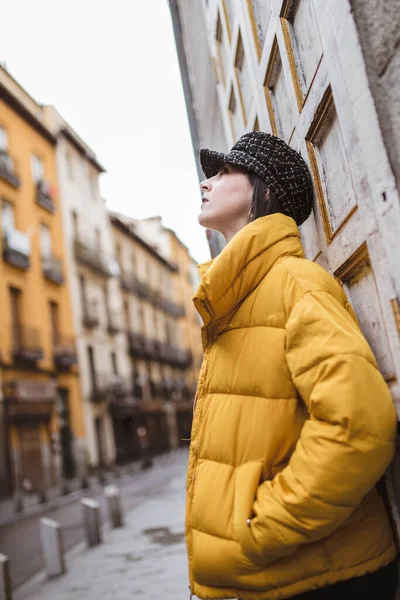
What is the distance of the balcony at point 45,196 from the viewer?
2147 cm

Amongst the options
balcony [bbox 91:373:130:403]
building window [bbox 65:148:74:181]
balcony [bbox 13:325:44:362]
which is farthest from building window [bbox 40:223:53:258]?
balcony [bbox 91:373:130:403]

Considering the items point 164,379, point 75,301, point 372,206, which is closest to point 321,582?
point 372,206

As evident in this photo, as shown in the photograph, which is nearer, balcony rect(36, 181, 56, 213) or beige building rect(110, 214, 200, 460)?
balcony rect(36, 181, 56, 213)

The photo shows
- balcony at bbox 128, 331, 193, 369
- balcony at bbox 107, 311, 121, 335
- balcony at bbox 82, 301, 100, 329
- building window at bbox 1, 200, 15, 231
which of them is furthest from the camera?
balcony at bbox 128, 331, 193, 369

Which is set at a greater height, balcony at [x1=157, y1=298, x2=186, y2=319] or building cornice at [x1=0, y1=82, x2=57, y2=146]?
building cornice at [x1=0, y1=82, x2=57, y2=146]

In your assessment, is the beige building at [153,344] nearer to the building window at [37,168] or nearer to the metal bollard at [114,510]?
the building window at [37,168]

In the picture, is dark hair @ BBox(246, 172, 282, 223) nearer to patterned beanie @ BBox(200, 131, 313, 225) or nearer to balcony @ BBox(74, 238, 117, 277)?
patterned beanie @ BBox(200, 131, 313, 225)

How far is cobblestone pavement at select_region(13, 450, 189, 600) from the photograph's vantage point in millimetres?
4664

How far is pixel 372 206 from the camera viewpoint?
119 cm

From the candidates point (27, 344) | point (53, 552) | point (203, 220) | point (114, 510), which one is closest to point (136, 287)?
point (27, 344)

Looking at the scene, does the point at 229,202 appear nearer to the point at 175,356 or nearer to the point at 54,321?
the point at 54,321

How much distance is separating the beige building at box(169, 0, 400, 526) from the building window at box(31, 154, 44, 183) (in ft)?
67.6

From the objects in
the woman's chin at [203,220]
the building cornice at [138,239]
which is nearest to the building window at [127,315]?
the building cornice at [138,239]

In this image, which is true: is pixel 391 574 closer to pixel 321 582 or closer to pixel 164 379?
pixel 321 582
